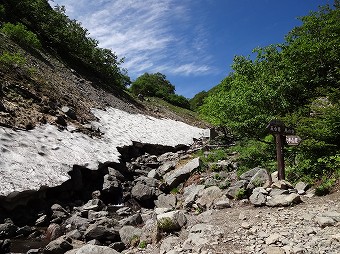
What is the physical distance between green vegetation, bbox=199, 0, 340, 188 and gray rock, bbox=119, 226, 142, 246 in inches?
242

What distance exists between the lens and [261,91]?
16.0 meters

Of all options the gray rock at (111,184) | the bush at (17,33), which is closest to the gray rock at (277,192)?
the gray rock at (111,184)

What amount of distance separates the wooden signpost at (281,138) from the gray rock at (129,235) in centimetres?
551

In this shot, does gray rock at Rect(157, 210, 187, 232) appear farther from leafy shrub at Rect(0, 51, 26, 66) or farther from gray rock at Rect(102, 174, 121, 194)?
leafy shrub at Rect(0, 51, 26, 66)

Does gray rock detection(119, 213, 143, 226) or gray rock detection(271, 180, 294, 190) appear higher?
gray rock detection(271, 180, 294, 190)

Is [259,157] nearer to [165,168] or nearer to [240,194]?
[240,194]

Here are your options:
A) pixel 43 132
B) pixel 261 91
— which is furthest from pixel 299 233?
pixel 43 132

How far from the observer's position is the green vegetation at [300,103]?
11445 millimetres

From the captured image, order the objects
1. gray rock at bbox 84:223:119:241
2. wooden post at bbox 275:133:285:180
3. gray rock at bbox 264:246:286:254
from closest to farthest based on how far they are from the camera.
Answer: gray rock at bbox 264:246:286:254
gray rock at bbox 84:223:119:241
wooden post at bbox 275:133:285:180

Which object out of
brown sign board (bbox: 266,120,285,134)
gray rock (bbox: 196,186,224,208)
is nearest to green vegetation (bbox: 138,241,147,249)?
gray rock (bbox: 196,186,224,208)

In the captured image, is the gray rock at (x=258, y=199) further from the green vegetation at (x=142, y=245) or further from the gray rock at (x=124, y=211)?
the gray rock at (x=124, y=211)

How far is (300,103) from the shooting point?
18.2 m

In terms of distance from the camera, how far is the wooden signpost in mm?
11125

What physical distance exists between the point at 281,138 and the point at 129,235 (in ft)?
21.8
